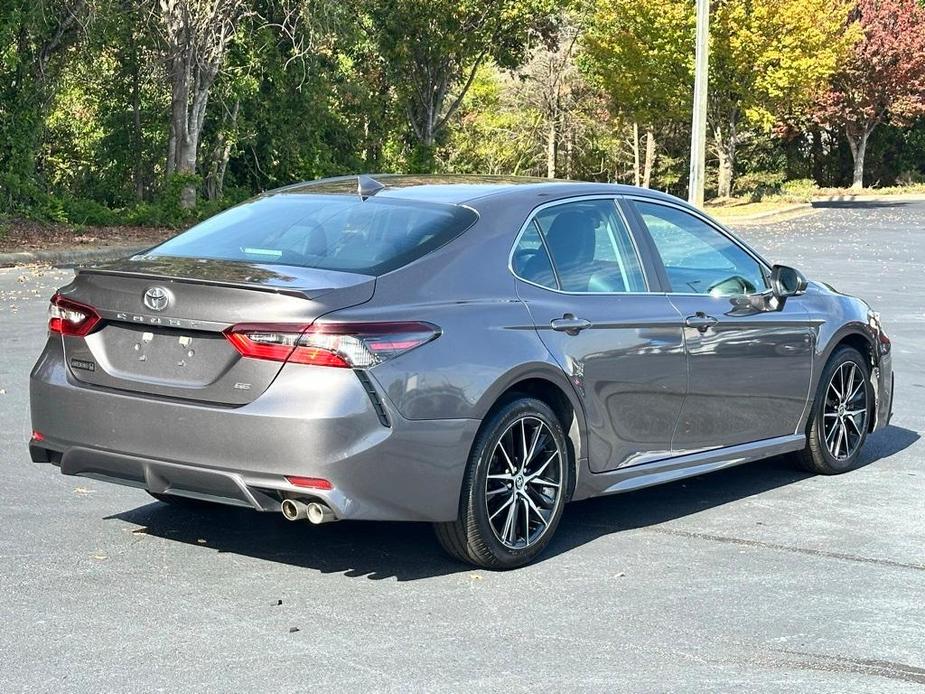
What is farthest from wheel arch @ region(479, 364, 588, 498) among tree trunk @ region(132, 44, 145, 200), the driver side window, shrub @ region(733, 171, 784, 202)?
shrub @ region(733, 171, 784, 202)

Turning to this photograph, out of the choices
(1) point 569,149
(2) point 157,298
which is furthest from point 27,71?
(1) point 569,149

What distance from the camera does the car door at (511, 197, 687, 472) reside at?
625 cm

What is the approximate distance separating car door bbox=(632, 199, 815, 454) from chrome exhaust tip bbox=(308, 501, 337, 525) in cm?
207

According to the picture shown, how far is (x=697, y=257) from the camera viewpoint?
7.36 m

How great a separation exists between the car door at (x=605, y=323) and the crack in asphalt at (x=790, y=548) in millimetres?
375

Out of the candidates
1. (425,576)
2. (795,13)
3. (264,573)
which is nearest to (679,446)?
(425,576)

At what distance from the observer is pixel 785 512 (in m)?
7.30

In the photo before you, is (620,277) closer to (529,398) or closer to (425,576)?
(529,398)

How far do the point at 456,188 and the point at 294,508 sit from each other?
1.86 meters

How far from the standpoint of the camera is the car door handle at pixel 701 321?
271 inches

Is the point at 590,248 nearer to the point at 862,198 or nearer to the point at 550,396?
the point at 550,396

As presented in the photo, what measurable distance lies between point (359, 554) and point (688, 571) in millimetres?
1397

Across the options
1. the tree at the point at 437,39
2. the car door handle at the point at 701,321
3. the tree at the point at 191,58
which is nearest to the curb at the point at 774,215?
the tree at the point at 437,39

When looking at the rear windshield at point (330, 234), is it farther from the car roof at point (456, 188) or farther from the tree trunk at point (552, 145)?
the tree trunk at point (552, 145)
